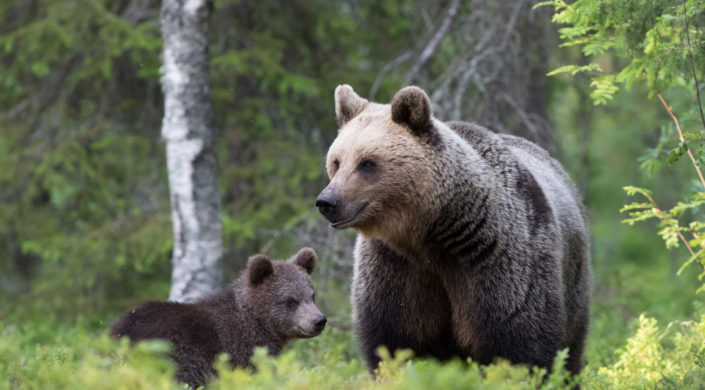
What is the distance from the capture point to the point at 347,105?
19.0 ft

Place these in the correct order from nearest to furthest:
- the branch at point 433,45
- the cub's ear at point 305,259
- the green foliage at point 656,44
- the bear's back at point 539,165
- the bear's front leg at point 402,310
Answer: the bear's front leg at point 402,310 → the green foliage at point 656,44 → the bear's back at point 539,165 → the cub's ear at point 305,259 → the branch at point 433,45

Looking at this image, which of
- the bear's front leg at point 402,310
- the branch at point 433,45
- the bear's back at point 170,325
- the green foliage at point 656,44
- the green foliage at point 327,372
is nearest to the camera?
the green foliage at point 327,372

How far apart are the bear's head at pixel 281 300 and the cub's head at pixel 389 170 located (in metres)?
1.80

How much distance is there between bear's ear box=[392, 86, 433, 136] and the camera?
16.9 ft

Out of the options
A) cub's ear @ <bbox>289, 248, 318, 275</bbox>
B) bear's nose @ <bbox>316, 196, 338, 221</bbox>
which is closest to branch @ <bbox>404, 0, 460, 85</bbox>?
cub's ear @ <bbox>289, 248, 318, 275</bbox>

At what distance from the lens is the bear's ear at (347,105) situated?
5777 millimetres

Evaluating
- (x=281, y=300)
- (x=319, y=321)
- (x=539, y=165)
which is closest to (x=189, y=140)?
(x=281, y=300)

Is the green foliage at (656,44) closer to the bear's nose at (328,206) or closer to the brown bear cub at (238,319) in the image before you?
the bear's nose at (328,206)

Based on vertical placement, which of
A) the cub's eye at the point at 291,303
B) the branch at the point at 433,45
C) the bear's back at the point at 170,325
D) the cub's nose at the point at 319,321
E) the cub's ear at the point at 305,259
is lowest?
the cub's nose at the point at 319,321

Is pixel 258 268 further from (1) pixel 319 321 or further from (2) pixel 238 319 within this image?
(1) pixel 319 321

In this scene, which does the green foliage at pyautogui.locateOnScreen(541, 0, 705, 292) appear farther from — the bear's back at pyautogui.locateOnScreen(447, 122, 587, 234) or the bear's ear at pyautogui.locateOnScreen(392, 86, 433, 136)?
the bear's ear at pyautogui.locateOnScreen(392, 86, 433, 136)

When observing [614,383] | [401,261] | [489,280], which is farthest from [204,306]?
[614,383]

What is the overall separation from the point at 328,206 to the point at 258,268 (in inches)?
85.1

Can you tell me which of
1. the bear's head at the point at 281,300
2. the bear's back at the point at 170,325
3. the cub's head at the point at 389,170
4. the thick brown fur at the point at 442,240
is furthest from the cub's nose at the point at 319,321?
the cub's head at the point at 389,170
